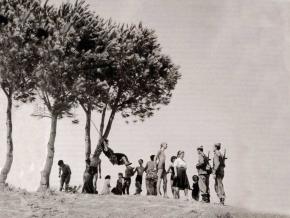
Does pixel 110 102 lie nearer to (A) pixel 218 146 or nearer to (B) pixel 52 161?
(B) pixel 52 161

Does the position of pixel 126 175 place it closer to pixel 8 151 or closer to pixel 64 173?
pixel 64 173

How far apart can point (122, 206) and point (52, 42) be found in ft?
39.1

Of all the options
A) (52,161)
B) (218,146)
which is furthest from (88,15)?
(218,146)

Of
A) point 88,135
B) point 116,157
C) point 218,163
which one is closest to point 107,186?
point 116,157

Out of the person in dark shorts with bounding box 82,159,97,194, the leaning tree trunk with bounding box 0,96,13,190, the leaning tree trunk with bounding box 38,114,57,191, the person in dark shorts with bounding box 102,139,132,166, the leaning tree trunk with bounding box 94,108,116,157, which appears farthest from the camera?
the leaning tree trunk with bounding box 94,108,116,157

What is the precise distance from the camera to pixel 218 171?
25.7 metres

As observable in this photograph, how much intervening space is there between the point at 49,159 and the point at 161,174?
7330 millimetres

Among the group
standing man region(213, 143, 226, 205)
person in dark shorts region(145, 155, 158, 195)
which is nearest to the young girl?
person in dark shorts region(145, 155, 158, 195)

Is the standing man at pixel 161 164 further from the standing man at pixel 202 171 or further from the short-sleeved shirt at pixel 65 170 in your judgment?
the short-sleeved shirt at pixel 65 170

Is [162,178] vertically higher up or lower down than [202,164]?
lower down

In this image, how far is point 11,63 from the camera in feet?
108

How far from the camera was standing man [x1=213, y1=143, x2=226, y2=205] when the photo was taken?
84.0 ft

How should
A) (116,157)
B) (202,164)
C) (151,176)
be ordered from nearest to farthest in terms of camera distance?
1. (202,164)
2. (151,176)
3. (116,157)

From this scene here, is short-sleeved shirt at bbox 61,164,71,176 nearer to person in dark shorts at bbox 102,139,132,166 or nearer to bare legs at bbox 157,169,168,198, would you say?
person in dark shorts at bbox 102,139,132,166
